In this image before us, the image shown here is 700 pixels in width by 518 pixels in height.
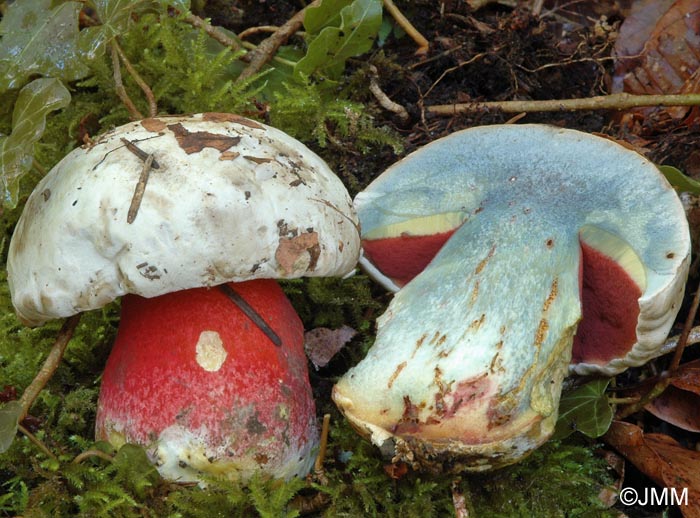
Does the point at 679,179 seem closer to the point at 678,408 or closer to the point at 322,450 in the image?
the point at 678,408

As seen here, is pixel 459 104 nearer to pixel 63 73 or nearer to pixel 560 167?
pixel 560 167

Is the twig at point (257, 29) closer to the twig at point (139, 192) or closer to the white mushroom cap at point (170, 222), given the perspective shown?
the white mushroom cap at point (170, 222)

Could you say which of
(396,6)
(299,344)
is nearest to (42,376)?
(299,344)

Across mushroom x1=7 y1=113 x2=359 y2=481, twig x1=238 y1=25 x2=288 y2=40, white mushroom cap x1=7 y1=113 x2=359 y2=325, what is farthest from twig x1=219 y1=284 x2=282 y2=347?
twig x1=238 y1=25 x2=288 y2=40

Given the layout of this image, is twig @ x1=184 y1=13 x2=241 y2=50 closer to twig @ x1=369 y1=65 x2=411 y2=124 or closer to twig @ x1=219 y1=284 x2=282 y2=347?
twig @ x1=369 y1=65 x2=411 y2=124

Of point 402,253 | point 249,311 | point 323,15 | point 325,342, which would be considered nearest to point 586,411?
point 402,253

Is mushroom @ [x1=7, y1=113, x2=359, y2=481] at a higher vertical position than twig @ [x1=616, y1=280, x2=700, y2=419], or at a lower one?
higher

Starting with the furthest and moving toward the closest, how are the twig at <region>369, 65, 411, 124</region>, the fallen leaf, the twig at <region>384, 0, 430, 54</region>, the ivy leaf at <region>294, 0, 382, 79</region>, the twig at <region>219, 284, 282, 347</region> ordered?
the twig at <region>384, 0, 430, 54</region> < the twig at <region>369, 65, 411, 124</region> < the ivy leaf at <region>294, 0, 382, 79</region> < the fallen leaf < the twig at <region>219, 284, 282, 347</region>
